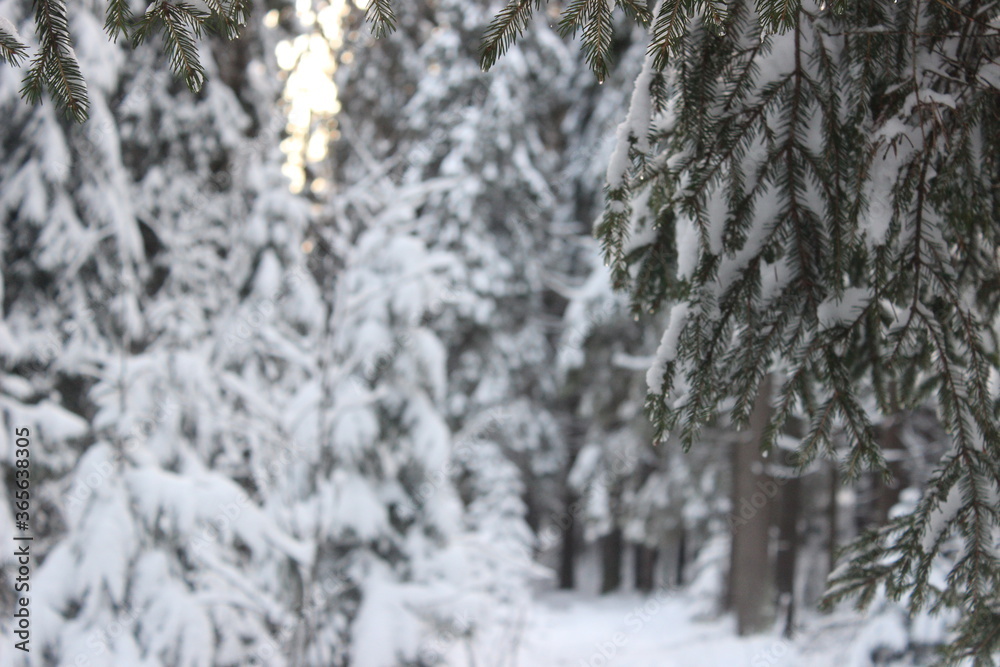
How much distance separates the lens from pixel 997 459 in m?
Answer: 2.23

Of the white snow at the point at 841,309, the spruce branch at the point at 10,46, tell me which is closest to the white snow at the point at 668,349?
the white snow at the point at 841,309

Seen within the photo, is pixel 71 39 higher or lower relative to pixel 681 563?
higher

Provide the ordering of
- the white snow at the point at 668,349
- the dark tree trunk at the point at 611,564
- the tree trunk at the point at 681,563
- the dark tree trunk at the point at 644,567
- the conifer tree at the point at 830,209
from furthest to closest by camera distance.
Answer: the tree trunk at the point at 681,563 → the dark tree trunk at the point at 611,564 → the dark tree trunk at the point at 644,567 → the white snow at the point at 668,349 → the conifer tree at the point at 830,209

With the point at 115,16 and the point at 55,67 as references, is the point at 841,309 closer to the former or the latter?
the point at 115,16

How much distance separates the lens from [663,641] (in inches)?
470

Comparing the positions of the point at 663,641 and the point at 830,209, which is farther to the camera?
the point at 663,641

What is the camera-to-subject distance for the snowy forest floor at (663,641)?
763cm

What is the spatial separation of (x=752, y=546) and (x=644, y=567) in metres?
12.1

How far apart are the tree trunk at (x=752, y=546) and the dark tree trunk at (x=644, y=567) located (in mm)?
9739

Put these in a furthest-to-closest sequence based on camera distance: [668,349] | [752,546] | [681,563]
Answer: [681,563] < [752,546] < [668,349]

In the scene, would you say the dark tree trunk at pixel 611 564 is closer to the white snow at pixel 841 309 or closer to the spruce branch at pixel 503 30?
the white snow at pixel 841 309

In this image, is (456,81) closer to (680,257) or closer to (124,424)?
(124,424)

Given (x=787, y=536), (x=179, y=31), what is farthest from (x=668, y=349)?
(x=787, y=536)

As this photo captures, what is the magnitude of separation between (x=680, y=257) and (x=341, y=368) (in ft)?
12.1
